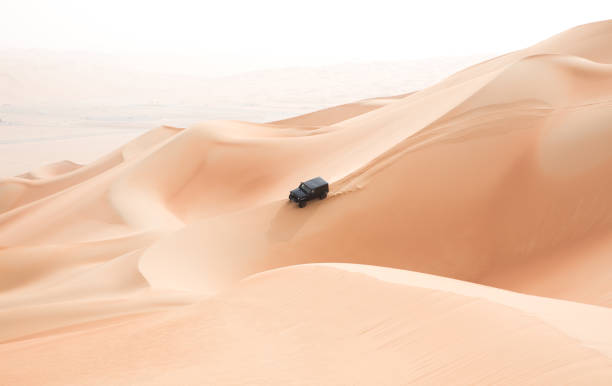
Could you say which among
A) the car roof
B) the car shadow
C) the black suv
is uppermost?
the car roof

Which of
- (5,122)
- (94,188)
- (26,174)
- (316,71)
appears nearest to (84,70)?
(5,122)

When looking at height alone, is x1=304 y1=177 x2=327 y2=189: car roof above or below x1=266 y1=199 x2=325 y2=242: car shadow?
above

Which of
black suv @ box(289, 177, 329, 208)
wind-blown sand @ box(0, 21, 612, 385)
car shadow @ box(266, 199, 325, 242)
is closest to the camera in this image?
wind-blown sand @ box(0, 21, 612, 385)

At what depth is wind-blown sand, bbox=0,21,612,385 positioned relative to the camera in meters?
2.51

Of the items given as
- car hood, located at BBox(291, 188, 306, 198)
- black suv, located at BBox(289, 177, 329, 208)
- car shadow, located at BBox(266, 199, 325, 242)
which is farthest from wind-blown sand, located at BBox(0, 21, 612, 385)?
car hood, located at BBox(291, 188, 306, 198)

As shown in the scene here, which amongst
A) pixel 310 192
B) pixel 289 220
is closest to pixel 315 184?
pixel 310 192

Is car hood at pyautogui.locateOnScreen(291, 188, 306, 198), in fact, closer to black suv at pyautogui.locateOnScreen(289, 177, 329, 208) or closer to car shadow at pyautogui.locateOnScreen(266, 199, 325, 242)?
black suv at pyautogui.locateOnScreen(289, 177, 329, 208)

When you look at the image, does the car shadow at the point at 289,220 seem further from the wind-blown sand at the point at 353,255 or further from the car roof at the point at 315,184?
the car roof at the point at 315,184

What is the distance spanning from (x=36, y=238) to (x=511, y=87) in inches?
421

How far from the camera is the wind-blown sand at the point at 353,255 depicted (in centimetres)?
251

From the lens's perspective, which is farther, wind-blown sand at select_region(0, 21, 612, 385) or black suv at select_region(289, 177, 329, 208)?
black suv at select_region(289, 177, 329, 208)

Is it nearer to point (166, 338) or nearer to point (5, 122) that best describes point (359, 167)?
point (166, 338)

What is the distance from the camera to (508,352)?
7.21 feet

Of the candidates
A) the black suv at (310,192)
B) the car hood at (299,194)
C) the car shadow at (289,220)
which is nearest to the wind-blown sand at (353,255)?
the car shadow at (289,220)
